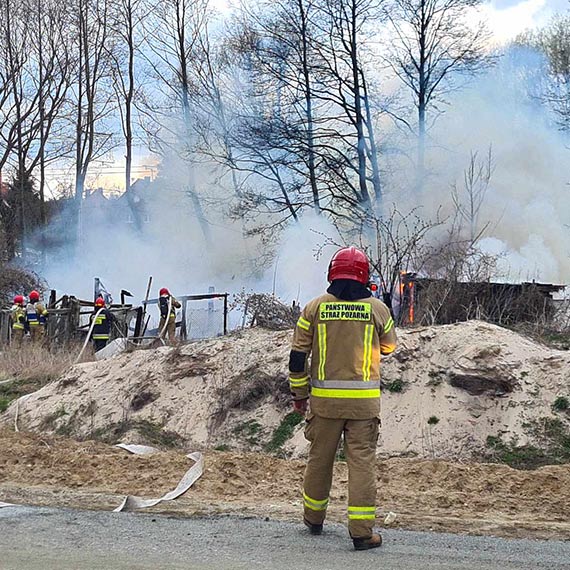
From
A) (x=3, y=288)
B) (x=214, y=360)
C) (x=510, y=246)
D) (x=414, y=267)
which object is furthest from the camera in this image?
(x=3, y=288)

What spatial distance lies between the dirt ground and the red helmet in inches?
72.7

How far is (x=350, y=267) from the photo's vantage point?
215 inches

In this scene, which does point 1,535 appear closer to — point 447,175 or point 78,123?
point 447,175

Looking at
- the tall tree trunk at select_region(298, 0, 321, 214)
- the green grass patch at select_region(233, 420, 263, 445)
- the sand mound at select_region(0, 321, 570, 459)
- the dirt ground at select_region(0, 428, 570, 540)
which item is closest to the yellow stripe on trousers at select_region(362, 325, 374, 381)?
the dirt ground at select_region(0, 428, 570, 540)

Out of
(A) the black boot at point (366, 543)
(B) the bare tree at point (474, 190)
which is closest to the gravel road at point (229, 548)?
(A) the black boot at point (366, 543)

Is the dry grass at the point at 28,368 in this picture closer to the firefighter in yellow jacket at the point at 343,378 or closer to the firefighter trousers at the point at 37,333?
the firefighter trousers at the point at 37,333

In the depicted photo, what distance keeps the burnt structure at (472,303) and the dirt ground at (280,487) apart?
4490 mm

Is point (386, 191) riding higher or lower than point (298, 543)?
higher

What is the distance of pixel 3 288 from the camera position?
28109mm

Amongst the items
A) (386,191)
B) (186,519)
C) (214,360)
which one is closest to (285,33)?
(386,191)

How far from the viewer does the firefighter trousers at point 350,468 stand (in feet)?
16.9

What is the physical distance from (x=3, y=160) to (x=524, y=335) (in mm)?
27446

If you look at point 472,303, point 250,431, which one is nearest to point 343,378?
point 250,431

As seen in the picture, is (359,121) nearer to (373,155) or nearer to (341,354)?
(373,155)
